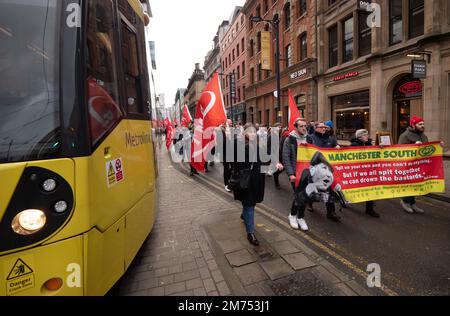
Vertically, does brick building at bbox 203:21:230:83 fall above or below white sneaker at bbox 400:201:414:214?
above

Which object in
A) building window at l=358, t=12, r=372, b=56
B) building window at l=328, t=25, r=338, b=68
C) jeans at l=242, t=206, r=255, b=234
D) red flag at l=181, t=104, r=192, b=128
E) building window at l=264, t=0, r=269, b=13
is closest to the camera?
jeans at l=242, t=206, r=255, b=234

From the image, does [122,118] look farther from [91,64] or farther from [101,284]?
[101,284]

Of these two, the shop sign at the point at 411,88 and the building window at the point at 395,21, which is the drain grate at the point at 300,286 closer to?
the shop sign at the point at 411,88

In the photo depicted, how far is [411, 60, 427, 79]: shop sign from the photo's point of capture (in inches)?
388

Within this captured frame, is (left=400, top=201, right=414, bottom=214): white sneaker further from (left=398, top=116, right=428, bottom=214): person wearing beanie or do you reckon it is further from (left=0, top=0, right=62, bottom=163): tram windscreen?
(left=0, top=0, right=62, bottom=163): tram windscreen

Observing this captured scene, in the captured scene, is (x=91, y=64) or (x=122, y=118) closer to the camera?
(x=91, y=64)

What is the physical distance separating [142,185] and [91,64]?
1.60 meters

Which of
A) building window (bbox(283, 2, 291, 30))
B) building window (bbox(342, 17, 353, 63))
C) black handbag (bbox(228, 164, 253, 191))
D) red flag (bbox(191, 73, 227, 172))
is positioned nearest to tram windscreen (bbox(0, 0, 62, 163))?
black handbag (bbox(228, 164, 253, 191))

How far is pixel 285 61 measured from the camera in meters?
23.2

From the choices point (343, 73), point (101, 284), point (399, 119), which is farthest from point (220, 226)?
point (343, 73)

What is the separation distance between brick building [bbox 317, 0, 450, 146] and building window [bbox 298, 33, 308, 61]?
2.19m

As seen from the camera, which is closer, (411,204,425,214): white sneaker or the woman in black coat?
the woman in black coat

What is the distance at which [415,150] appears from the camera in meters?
5.16
